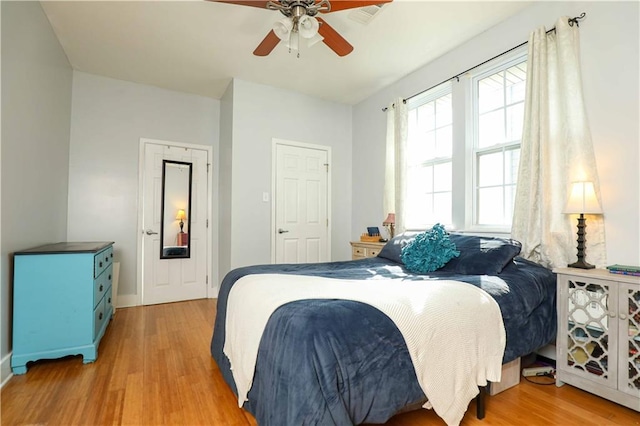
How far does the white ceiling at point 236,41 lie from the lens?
2648 millimetres

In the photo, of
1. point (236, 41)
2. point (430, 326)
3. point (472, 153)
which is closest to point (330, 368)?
point (430, 326)

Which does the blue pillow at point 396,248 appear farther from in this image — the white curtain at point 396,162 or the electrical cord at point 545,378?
the electrical cord at point 545,378

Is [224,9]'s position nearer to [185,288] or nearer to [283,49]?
[283,49]

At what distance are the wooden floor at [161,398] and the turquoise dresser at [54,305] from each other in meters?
0.14

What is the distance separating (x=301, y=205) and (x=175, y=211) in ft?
5.48

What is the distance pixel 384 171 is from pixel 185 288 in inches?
120

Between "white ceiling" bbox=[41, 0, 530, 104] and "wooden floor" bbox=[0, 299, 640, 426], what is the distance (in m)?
2.80

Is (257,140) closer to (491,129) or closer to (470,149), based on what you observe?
(470,149)

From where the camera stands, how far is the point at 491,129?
2957mm

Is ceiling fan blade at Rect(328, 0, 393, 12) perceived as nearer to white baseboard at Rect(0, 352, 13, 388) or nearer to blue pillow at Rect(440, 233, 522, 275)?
blue pillow at Rect(440, 233, 522, 275)

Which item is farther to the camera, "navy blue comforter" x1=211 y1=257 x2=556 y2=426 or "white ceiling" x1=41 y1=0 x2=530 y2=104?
"white ceiling" x1=41 y1=0 x2=530 y2=104

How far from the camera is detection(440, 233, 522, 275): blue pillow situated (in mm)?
2096

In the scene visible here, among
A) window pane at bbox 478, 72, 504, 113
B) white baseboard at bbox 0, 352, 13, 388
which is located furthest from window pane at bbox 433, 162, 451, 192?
white baseboard at bbox 0, 352, 13, 388

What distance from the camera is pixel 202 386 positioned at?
197 cm
